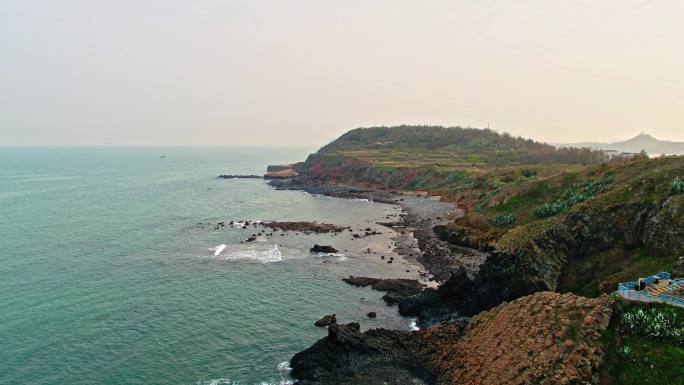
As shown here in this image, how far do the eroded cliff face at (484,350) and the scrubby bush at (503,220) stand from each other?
3829 centimetres

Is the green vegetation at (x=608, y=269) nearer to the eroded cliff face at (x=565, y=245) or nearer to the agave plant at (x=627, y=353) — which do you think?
the eroded cliff face at (x=565, y=245)

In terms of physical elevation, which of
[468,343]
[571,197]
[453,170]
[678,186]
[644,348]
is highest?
[678,186]

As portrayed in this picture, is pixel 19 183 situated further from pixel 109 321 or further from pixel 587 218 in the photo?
pixel 587 218

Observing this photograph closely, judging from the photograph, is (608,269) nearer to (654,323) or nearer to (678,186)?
(678,186)

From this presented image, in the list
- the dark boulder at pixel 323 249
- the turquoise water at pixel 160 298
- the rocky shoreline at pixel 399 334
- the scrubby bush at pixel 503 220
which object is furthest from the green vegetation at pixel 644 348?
the dark boulder at pixel 323 249

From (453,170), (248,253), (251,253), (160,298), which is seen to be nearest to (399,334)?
(160,298)

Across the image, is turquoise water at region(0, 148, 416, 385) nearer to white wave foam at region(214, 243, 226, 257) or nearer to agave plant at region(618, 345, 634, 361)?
white wave foam at region(214, 243, 226, 257)

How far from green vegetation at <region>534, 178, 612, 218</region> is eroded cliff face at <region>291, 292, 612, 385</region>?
31202 millimetres

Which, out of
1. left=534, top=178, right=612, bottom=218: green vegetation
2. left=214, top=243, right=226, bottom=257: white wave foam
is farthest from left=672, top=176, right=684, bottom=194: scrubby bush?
left=214, top=243, right=226, bottom=257: white wave foam

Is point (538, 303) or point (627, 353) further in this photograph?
point (538, 303)

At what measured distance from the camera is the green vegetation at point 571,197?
61.4m

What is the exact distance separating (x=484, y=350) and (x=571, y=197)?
41.0m

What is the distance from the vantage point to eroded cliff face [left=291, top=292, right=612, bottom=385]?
92.9 ft

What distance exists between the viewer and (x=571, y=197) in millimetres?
65688
